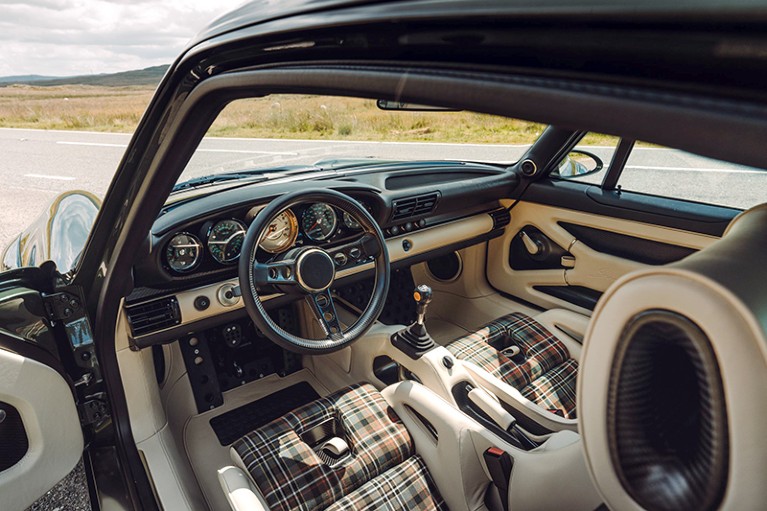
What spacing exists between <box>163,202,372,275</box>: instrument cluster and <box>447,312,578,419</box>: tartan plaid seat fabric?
2.81ft

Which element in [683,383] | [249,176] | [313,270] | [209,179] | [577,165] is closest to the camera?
[683,383]

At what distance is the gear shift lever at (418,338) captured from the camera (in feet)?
7.55

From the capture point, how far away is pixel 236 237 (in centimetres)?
223

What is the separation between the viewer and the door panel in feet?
8.52

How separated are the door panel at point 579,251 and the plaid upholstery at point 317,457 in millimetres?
1514

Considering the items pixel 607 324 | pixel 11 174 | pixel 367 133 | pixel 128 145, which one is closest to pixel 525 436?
pixel 367 133

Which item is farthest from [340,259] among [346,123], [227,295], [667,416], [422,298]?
[667,416]

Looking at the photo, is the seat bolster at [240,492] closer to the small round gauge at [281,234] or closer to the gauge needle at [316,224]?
the small round gauge at [281,234]

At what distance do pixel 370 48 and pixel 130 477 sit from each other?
76.9 inches

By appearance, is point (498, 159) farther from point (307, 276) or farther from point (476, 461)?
point (476, 461)

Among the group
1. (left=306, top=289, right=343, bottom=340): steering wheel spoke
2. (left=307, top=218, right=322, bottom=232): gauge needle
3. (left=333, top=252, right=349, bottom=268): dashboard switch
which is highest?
(left=307, top=218, right=322, bottom=232): gauge needle

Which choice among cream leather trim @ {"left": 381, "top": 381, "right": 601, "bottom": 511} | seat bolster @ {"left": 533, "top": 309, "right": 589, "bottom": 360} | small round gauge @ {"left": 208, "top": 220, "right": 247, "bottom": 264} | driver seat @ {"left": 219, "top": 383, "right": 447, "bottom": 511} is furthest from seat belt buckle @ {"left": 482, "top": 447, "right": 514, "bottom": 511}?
small round gauge @ {"left": 208, "top": 220, "right": 247, "bottom": 264}

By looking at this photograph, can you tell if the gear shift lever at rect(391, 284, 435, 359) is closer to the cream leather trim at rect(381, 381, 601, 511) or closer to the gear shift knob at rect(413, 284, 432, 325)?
the gear shift knob at rect(413, 284, 432, 325)

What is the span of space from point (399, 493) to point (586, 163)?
214cm
